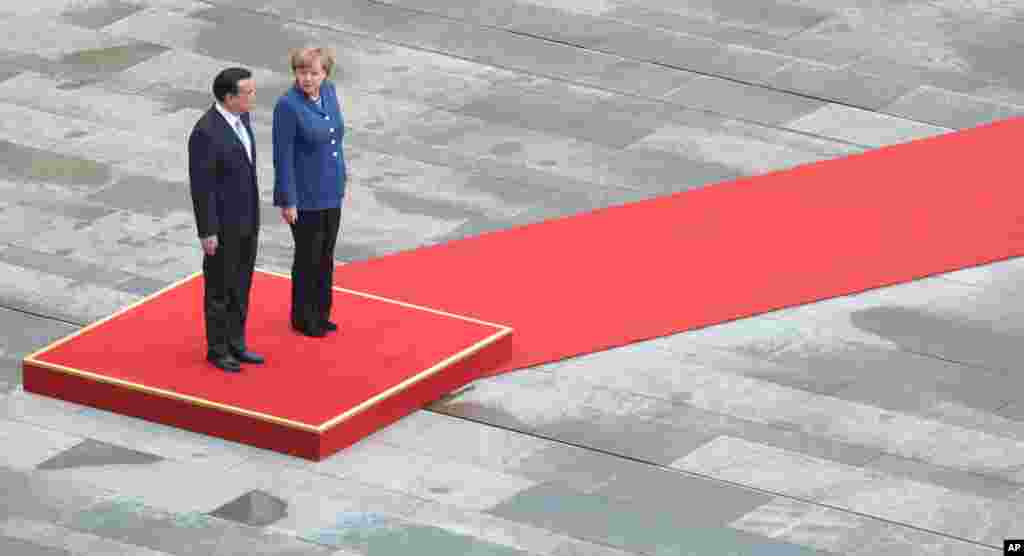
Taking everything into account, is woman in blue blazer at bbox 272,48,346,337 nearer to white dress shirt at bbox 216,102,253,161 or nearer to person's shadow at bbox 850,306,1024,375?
white dress shirt at bbox 216,102,253,161

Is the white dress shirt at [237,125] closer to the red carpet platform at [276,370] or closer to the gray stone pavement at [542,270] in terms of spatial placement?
the red carpet platform at [276,370]

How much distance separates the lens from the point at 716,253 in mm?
16484

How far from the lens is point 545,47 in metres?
20.5

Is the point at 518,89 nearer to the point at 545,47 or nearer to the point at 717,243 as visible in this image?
the point at 545,47

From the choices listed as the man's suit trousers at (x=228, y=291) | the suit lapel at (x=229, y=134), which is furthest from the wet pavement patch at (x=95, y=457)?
the suit lapel at (x=229, y=134)

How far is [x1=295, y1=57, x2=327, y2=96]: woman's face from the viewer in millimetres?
14039

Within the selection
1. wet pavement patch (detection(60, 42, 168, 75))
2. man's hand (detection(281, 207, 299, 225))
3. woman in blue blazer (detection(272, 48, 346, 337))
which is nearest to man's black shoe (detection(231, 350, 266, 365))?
woman in blue blazer (detection(272, 48, 346, 337))

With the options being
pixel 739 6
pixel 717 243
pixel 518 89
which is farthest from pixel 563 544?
pixel 739 6

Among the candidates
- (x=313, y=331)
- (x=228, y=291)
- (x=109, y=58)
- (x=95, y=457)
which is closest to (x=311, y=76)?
(x=228, y=291)

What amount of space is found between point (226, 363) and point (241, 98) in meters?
1.50

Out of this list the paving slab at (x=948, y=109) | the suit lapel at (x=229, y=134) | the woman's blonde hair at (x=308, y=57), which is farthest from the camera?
the paving slab at (x=948, y=109)

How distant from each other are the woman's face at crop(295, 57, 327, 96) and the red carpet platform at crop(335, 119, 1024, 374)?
185 cm

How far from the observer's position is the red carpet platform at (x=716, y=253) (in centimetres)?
1558

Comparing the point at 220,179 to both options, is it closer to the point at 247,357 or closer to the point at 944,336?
the point at 247,357
